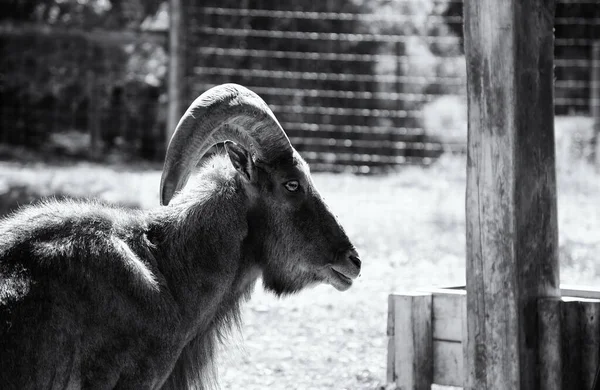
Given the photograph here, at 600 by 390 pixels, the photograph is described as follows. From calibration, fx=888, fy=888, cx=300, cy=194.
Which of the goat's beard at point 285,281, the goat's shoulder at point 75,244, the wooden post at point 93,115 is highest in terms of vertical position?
the wooden post at point 93,115

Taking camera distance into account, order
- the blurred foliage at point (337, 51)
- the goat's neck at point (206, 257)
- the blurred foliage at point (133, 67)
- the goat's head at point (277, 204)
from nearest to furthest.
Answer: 1. the goat's neck at point (206, 257)
2. the goat's head at point (277, 204)
3. the blurred foliage at point (337, 51)
4. the blurred foliage at point (133, 67)

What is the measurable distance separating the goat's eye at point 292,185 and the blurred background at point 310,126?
989 mm

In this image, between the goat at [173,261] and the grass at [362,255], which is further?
the grass at [362,255]

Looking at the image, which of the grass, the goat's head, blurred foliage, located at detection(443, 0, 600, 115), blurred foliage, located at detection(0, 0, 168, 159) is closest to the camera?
the goat's head

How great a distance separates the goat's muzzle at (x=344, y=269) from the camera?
16.8 ft

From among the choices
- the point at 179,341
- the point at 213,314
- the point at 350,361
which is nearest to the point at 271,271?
the point at 213,314

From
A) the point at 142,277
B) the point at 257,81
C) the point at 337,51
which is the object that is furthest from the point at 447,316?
the point at 337,51

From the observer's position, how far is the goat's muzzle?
5113 millimetres

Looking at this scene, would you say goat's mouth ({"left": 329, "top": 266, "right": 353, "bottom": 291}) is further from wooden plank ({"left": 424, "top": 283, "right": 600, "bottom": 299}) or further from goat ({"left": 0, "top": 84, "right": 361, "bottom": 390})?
wooden plank ({"left": 424, "top": 283, "right": 600, "bottom": 299})

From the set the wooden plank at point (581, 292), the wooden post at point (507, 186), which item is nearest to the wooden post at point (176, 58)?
the wooden plank at point (581, 292)

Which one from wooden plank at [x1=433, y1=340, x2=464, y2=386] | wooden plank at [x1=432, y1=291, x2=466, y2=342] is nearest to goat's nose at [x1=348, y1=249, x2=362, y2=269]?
wooden plank at [x1=432, y1=291, x2=466, y2=342]

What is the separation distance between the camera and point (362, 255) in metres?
9.96

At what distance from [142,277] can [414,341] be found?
182 centimetres

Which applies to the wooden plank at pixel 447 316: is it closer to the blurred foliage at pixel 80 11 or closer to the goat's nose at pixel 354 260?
the goat's nose at pixel 354 260
